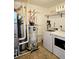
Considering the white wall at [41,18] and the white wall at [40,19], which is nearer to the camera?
the white wall at [41,18]

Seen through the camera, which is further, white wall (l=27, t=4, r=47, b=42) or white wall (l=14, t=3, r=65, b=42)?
white wall (l=27, t=4, r=47, b=42)
